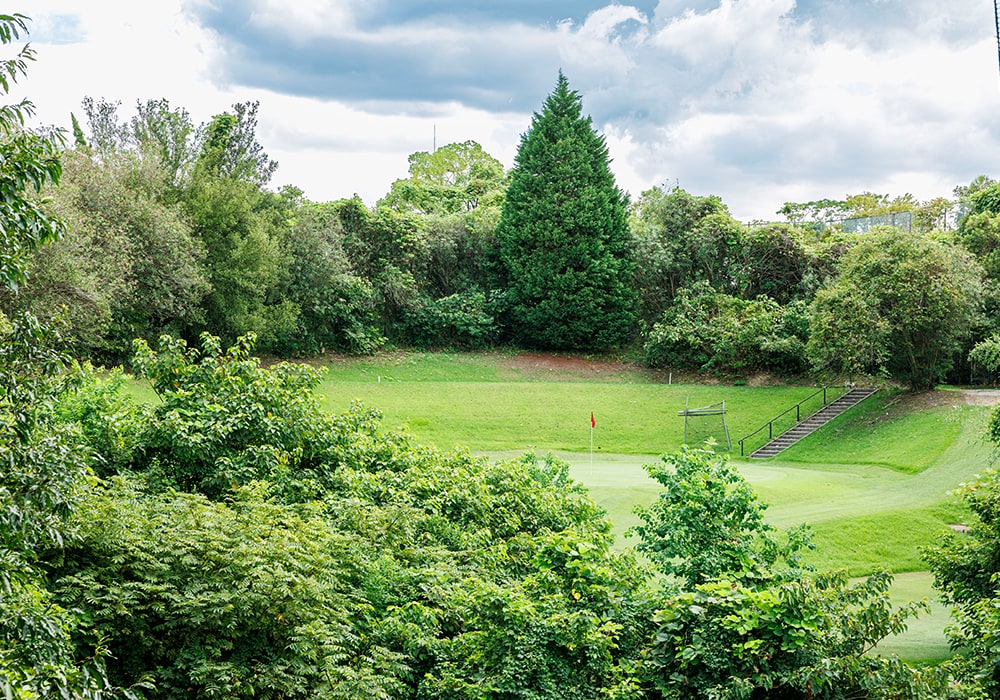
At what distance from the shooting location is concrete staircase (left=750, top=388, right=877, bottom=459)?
28.7m

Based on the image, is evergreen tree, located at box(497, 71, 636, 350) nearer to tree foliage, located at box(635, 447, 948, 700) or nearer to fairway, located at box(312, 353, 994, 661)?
fairway, located at box(312, 353, 994, 661)

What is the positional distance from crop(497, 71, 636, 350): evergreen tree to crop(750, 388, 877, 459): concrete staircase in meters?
11.3

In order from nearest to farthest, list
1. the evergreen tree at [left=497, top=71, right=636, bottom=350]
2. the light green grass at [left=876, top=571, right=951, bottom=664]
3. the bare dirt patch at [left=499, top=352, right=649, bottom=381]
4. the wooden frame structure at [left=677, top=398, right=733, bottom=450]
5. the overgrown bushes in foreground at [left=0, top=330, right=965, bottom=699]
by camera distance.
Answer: the overgrown bushes in foreground at [left=0, top=330, right=965, bottom=699], the light green grass at [left=876, top=571, right=951, bottom=664], the wooden frame structure at [left=677, top=398, right=733, bottom=450], the bare dirt patch at [left=499, top=352, right=649, bottom=381], the evergreen tree at [left=497, top=71, right=636, bottom=350]

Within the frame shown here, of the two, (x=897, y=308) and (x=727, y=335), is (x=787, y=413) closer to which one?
(x=897, y=308)

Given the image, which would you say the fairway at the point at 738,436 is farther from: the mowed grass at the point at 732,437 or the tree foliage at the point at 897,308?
the tree foliage at the point at 897,308

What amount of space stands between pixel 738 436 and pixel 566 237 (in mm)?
13732

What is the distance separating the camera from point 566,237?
39.8 m

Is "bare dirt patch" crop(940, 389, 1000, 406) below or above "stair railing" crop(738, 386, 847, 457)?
above

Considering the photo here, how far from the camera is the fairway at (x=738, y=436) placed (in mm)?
16672

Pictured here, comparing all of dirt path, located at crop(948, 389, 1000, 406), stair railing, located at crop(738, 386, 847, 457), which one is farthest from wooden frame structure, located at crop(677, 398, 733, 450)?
dirt path, located at crop(948, 389, 1000, 406)

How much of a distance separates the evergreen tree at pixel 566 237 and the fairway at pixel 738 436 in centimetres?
235

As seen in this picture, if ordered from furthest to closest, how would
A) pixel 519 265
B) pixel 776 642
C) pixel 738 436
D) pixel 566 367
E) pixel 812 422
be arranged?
pixel 519 265 → pixel 566 367 → pixel 812 422 → pixel 738 436 → pixel 776 642

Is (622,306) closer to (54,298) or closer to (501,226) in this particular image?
(501,226)

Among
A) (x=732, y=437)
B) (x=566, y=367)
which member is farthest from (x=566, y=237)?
(x=732, y=437)
